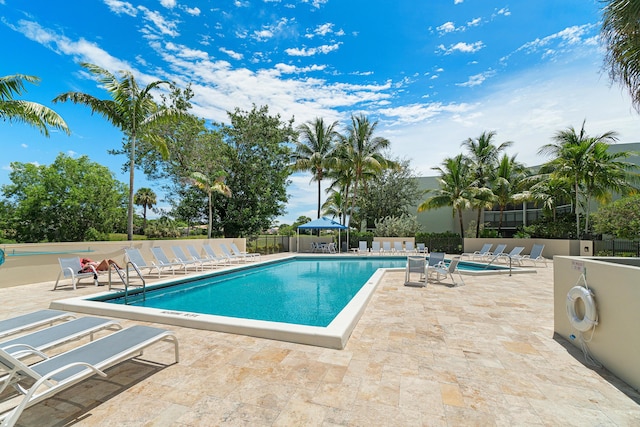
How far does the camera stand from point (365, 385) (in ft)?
9.53

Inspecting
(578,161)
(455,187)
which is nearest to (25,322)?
(578,161)

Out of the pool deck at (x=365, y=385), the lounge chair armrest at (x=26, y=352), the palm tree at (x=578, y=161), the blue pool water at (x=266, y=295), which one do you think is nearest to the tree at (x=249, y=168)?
the blue pool water at (x=266, y=295)

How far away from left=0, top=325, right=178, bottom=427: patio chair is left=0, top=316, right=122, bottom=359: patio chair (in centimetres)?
28

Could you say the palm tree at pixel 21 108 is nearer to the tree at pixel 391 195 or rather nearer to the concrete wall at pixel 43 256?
the concrete wall at pixel 43 256

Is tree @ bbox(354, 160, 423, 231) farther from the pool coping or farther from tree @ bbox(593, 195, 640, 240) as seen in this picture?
the pool coping

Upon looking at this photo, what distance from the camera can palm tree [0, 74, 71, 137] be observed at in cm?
952

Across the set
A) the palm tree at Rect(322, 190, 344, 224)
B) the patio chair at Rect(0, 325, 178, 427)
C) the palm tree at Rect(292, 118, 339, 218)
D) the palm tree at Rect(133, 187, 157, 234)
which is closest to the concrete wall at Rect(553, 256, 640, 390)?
the patio chair at Rect(0, 325, 178, 427)

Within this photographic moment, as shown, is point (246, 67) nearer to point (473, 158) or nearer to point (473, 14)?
point (473, 14)

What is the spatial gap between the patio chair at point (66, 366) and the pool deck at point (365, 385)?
1.16 feet

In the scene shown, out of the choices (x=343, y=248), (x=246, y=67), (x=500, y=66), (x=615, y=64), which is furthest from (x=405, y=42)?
(x=343, y=248)

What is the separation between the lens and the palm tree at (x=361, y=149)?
21141mm

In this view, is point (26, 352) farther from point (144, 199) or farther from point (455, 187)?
point (144, 199)

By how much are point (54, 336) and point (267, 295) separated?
5.26 metres

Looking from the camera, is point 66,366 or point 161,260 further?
point 161,260
